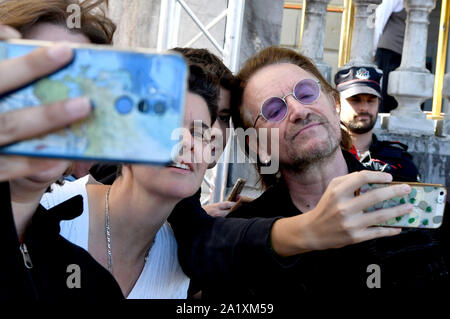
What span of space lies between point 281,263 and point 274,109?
3.02ft

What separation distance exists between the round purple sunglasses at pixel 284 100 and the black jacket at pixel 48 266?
100cm

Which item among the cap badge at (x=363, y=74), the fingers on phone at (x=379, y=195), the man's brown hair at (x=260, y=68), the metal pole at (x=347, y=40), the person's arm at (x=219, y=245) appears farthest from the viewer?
the metal pole at (x=347, y=40)

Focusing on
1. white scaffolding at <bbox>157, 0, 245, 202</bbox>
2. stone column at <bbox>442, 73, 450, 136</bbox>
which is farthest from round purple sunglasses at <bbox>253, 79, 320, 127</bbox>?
stone column at <bbox>442, 73, 450, 136</bbox>

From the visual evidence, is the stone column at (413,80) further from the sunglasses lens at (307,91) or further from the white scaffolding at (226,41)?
A: the sunglasses lens at (307,91)

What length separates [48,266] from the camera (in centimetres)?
107

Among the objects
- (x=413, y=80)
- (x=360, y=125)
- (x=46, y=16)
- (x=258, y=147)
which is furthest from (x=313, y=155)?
(x=413, y=80)

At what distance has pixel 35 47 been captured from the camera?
2.39 feet

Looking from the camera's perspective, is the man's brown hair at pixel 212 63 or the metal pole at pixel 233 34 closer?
the man's brown hair at pixel 212 63

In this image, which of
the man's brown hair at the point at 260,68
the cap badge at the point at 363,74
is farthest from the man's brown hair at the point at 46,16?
the cap badge at the point at 363,74

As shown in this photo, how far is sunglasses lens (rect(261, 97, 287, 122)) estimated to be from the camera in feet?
6.46

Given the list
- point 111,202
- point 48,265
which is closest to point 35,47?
point 48,265

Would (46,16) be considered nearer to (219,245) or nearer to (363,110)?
(219,245)

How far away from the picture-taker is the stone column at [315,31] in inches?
178

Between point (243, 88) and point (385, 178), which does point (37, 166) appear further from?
point (243, 88)
